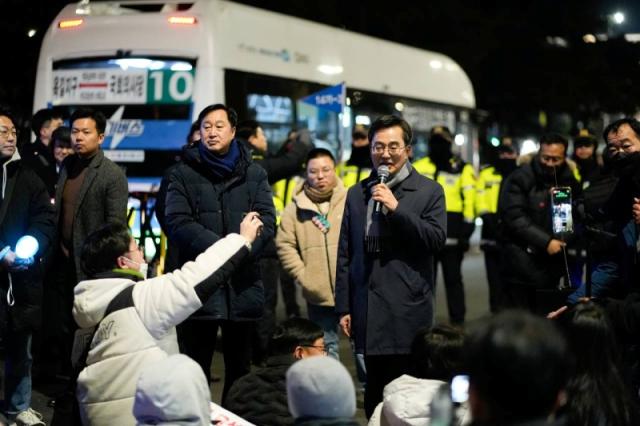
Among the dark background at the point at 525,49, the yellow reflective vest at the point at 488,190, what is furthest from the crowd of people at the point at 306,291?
the dark background at the point at 525,49

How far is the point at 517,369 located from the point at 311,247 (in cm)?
579

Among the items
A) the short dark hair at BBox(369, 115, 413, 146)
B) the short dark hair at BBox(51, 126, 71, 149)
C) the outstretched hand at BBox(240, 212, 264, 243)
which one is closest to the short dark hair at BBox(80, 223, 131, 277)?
the outstretched hand at BBox(240, 212, 264, 243)

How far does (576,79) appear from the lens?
32375 millimetres

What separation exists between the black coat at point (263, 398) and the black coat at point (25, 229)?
2.29m

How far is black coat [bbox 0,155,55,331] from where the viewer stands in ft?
24.1

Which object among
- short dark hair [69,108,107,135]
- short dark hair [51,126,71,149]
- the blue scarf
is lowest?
the blue scarf

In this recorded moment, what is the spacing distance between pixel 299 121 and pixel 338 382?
39.4 ft

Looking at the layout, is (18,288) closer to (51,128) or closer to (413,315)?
(413,315)

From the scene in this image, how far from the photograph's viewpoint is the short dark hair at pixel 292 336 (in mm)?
5766

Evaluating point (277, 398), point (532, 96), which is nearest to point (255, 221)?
point (277, 398)

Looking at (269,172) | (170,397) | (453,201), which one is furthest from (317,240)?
(170,397)

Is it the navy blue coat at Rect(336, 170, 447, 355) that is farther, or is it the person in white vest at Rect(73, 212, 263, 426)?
the navy blue coat at Rect(336, 170, 447, 355)

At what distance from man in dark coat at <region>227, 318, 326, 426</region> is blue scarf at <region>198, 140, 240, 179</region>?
127 cm

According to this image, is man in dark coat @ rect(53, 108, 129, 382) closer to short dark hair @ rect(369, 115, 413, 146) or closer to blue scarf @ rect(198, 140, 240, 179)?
blue scarf @ rect(198, 140, 240, 179)
